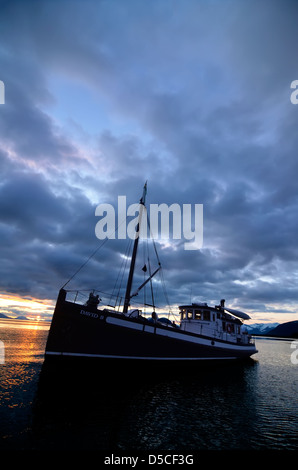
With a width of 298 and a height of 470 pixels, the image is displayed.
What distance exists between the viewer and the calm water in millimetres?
8477

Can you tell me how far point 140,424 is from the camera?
32.7ft

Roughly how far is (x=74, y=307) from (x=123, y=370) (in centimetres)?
624

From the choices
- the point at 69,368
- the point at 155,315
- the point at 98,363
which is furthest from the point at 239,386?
the point at 69,368

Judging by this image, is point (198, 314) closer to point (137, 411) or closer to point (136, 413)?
point (137, 411)

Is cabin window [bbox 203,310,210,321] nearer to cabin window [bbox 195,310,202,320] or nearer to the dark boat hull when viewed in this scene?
cabin window [bbox 195,310,202,320]

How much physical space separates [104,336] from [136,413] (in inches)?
253

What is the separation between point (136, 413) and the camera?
438 inches

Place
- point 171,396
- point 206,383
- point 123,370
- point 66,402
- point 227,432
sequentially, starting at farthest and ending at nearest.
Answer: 1. point 206,383
2. point 123,370
3. point 171,396
4. point 66,402
5. point 227,432

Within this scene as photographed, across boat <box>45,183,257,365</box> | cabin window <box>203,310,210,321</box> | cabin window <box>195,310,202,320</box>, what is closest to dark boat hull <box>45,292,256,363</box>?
boat <box>45,183,257,365</box>

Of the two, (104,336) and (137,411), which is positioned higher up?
(104,336)

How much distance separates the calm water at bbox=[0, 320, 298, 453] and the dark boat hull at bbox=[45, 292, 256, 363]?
137 centimetres

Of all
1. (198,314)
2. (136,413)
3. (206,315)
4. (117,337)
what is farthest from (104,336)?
(206,315)

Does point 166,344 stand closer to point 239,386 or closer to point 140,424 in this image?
point 239,386
